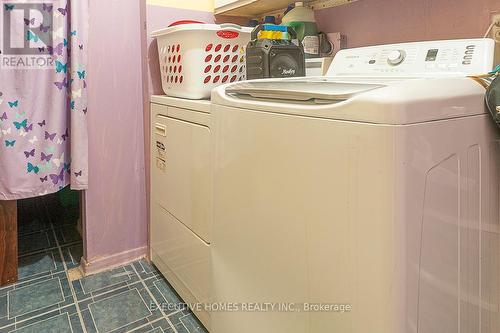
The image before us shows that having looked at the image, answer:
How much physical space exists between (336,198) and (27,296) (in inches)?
60.4

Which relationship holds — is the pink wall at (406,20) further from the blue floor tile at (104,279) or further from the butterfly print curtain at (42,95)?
the blue floor tile at (104,279)

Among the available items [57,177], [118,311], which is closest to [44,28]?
[57,177]

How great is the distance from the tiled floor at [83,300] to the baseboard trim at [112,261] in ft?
0.10

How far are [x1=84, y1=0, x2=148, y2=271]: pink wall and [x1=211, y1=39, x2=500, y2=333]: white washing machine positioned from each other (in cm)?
94

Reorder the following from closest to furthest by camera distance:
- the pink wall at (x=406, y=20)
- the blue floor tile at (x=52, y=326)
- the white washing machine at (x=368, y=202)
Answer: the white washing machine at (x=368, y=202) < the pink wall at (x=406, y=20) < the blue floor tile at (x=52, y=326)

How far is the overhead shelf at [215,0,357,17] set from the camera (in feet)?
5.06

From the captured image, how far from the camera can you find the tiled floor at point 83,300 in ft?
4.58

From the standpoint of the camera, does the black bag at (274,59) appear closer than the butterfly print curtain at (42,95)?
Yes

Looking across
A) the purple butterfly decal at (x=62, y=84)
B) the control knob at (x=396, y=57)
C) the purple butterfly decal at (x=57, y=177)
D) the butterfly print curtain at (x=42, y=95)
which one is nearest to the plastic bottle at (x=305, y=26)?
the control knob at (x=396, y=57)

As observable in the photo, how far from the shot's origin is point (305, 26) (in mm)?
1514

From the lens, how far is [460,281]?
2.33ft

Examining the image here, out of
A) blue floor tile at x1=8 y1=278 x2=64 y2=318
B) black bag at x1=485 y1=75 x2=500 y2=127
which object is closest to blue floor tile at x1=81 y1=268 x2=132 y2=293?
blue floor tile at x1=8 y1=278 x2=64 y2=318

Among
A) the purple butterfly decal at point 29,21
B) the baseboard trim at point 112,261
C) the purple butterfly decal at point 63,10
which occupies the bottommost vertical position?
the baseboard trim at point 112,261

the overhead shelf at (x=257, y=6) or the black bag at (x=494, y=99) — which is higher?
the overhead shelf at (x=257, y=6)
